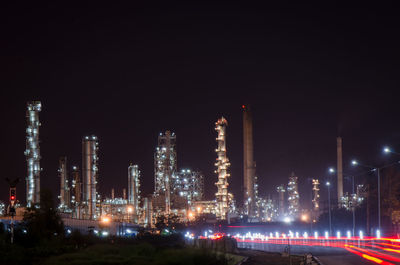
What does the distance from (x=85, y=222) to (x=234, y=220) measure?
5300 cm

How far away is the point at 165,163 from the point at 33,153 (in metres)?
46.8

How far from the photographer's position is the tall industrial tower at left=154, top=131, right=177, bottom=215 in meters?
122

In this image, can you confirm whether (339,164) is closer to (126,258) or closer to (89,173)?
(89,173)

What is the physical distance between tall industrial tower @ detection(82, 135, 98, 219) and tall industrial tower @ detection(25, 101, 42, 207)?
14716 mm

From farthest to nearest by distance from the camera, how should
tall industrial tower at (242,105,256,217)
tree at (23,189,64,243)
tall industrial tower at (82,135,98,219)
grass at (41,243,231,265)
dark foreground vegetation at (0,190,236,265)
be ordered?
tall industrial tower at (242,105,256,217)
tall industrial tower at (82,135,98,219)
tree at (23,189,64,243)
dark foreground vegetation at (0,190,236,265)
grass at (41,243,231,265)

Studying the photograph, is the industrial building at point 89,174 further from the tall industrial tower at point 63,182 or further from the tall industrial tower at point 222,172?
the tall industrial tower at point 222,172

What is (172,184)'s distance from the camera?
411 ft

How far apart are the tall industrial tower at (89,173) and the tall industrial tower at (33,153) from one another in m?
14.7

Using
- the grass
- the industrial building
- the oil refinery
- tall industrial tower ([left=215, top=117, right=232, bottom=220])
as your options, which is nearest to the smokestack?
the oil refinery

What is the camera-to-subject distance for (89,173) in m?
92.8

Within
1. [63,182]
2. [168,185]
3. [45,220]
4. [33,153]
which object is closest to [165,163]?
[168,185]

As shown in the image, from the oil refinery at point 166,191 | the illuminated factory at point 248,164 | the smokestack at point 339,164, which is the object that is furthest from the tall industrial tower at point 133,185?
the smokestack at point 339,164

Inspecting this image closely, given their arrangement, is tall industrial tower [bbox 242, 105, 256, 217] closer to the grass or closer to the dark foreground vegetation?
the dark foreground vegetation

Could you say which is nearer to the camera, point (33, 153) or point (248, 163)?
point (33, 153)
